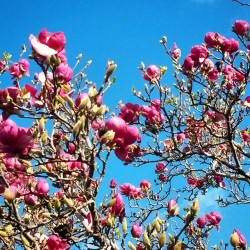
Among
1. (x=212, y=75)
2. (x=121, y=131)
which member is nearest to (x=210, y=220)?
(x=212, y=75)

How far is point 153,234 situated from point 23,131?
0.98 metres

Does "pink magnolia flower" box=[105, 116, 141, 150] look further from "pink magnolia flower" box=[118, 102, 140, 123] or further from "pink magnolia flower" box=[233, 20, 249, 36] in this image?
"pink magnolia flower" box=[233, 20, 249, 36]

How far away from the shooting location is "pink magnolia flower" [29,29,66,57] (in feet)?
6.57

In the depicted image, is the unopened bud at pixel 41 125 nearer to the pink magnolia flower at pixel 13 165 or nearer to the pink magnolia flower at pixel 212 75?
the pink magnolia flower at pixel 13 165

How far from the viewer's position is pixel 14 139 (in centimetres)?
197

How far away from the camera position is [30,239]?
91.1 inches

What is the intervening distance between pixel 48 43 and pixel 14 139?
0.51 metres

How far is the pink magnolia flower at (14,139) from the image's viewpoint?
6.40ft

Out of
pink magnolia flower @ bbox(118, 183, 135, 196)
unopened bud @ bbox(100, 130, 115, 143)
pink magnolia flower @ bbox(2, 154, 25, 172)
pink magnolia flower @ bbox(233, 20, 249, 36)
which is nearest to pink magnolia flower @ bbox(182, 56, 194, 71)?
pink magnolia flower @ bbox(233, 20, 249, 36)

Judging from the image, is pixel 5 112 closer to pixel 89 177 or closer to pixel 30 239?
pixel 89 177

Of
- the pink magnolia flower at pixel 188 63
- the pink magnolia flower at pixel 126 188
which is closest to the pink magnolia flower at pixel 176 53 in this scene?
the pink magnolia flower at pixel 188 63

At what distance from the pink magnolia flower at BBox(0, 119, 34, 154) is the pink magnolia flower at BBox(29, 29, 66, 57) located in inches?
15.4

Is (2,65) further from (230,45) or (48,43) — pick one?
(230,45)

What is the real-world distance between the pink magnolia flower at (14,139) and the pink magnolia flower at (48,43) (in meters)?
0.39
